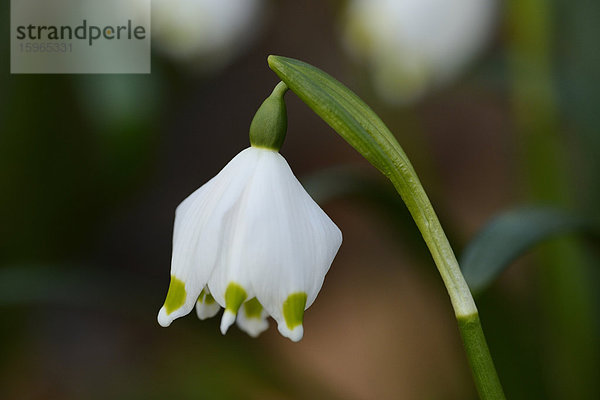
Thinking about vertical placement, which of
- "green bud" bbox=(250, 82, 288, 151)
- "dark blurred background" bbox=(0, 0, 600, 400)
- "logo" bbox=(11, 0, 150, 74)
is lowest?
"dark blurred background" bbox=(0, 0, 600, 400)

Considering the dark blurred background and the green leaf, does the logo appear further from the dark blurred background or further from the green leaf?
the green leaf

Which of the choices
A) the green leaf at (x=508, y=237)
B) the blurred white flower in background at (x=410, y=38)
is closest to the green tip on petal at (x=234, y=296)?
the green leaf at (x=508, y=237)

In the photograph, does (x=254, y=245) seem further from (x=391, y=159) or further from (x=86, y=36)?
(x=86, y=36)

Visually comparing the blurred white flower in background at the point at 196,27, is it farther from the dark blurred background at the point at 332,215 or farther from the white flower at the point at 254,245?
the white flower at the point at 254,245

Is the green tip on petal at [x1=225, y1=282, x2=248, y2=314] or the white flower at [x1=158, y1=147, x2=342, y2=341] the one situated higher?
the white flower at [x1=158, y1=147, x2=342, y2=341]

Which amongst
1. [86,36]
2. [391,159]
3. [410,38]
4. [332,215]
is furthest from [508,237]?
[332,215]

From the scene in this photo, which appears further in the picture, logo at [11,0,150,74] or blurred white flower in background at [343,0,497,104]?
blurred white flower in background at [343,0,497,104]

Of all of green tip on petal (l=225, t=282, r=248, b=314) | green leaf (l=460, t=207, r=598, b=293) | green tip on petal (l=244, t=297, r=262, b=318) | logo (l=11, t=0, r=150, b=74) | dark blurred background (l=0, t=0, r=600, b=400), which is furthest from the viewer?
logo (l=11, t=0, r=150, b=74)

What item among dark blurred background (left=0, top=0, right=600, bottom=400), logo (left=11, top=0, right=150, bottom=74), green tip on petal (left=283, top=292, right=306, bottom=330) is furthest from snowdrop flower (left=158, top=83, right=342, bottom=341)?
logo (left=11, top=0, right=150, bottom=74)

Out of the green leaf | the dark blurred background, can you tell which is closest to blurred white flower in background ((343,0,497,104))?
the dark blurred background

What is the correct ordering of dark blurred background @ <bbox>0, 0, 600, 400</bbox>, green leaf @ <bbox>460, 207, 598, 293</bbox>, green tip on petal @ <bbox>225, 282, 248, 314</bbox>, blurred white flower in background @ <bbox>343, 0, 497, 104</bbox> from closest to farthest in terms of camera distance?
green tip on petal @ <bbox>225, 282, 248, 314</bbox> < green leaf @ <bbox>460, 207, 598, 293</bbox> < dark blurred background @ <bbox>0, 0, 600, 400</bbox> < blurred white flower in background @ <bbox>343, 0, 497, 104</bbox>
